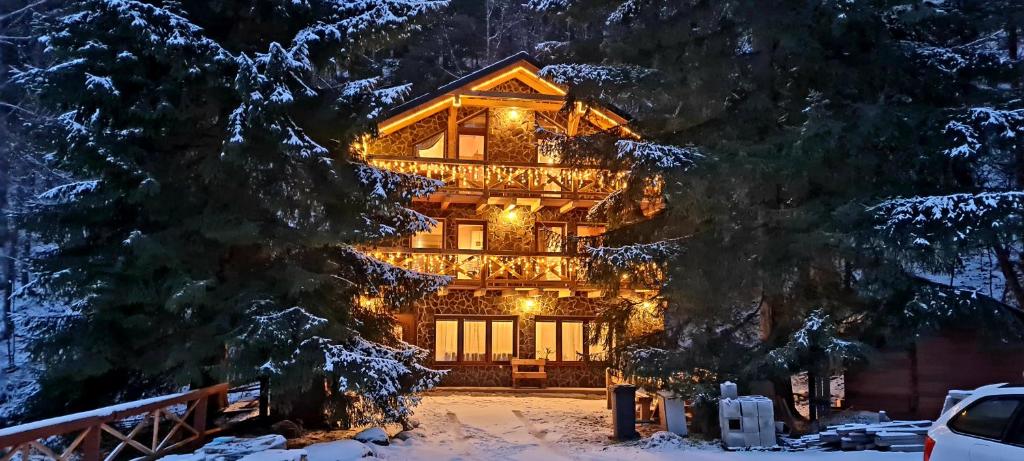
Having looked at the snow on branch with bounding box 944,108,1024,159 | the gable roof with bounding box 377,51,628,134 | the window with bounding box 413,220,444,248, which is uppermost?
the gable roof with bounding box 377,51,628,134

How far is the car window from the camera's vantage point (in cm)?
586

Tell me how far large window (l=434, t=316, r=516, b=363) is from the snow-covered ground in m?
4.33

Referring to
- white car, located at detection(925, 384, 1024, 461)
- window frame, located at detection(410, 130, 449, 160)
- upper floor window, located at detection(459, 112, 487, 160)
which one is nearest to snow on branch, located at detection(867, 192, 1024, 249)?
white car, located at detection(925, 384, 1024, 461)

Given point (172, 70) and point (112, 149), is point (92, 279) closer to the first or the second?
point (112, 149)

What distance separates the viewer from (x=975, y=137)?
11.4 m

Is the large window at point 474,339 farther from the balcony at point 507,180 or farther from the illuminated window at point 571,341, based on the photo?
the balcony at point 507,180

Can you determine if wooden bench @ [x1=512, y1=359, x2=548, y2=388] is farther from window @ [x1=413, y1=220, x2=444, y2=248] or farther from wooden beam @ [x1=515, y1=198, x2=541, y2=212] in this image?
wooden beam @ [x1=515, y1=198, x2=541, y2=212]

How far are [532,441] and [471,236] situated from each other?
10.9 metres

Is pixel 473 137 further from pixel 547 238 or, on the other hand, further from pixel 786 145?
pixel 786 145

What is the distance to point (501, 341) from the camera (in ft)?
74.6

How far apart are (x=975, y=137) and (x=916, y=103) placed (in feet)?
5.87

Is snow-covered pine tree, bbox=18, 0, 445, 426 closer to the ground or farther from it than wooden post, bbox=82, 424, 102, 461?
farther from it

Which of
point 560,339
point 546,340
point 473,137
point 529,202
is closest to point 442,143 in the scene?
point 473,137

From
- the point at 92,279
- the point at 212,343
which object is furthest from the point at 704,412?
the point at 92,279
